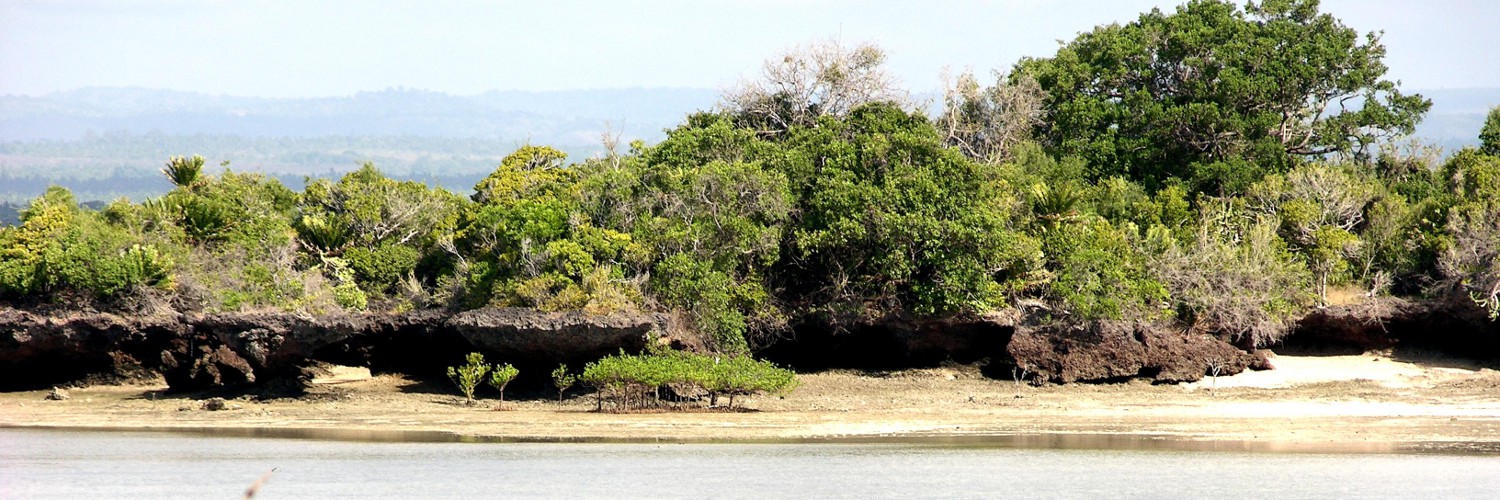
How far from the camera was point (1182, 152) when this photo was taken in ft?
119

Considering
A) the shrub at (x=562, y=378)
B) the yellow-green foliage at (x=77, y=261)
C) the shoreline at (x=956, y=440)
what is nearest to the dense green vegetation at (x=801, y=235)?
the yellow-green foliage at (x=77, y=261)

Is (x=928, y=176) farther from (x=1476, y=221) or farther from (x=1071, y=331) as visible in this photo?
(x=1476, y=221)

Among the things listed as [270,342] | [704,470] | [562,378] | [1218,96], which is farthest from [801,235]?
[1218,96]

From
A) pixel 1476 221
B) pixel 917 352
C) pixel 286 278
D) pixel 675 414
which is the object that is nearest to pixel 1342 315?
pixel 1476 221

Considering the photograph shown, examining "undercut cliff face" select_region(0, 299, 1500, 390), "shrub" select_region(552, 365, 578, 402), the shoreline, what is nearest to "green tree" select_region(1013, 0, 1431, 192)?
"undercut cliff face" select_region(0, 299, 1500, 390)

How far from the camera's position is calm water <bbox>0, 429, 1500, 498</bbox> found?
20766 mm

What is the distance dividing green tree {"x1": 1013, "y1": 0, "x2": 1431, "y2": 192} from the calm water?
13176 millimetres

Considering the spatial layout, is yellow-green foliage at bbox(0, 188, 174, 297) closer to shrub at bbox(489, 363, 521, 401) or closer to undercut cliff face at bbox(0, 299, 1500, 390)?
undercut cliff face at bbox(0, 299, 1500, 390)

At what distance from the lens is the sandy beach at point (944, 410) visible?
25062mm

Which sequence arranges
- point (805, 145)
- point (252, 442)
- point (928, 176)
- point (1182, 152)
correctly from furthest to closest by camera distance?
point (1182, 152), point (805, 145), point (928, 176), point (252, 442)

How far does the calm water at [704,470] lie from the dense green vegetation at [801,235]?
382cm

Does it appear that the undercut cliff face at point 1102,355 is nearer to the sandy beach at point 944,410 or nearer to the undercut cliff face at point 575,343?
the undercut cliff face at point 575,343

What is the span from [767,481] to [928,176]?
29.4 ft

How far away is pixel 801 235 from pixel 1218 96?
12063 millimetres
